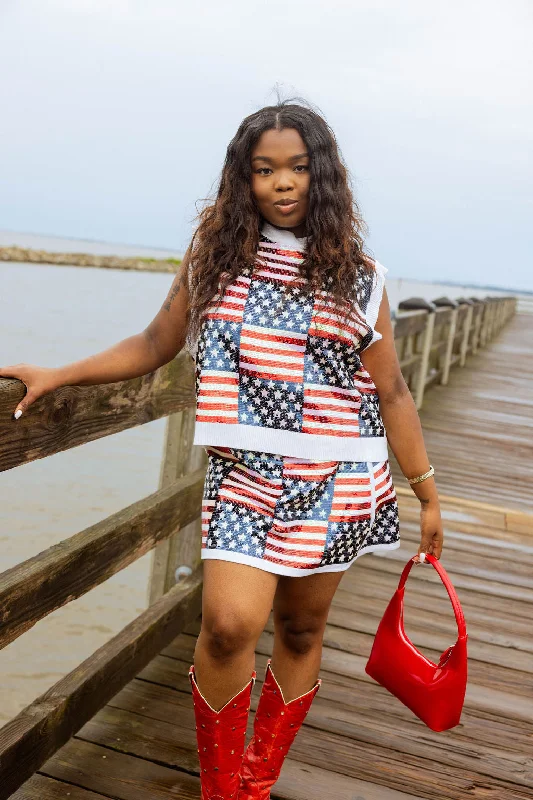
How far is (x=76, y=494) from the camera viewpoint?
221 inches

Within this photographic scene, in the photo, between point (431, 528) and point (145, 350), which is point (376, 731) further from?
point (145, 350)

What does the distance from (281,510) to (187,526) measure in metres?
1.38

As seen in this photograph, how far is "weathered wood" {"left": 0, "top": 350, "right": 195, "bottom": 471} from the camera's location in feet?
5.04

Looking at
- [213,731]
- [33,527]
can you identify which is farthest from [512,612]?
[33,527]

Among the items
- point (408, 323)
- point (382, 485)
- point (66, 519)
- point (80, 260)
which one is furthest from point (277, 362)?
point (80, 260)

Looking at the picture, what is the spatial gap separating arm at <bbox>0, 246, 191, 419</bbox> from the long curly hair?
2.6 inches

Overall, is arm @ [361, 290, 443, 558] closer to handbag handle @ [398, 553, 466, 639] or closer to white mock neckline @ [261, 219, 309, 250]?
handbag handle @ [398, 553, 466, 639]

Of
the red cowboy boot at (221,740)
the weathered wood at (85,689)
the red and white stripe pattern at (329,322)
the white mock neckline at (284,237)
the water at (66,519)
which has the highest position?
the white mock neckline at (284,237)

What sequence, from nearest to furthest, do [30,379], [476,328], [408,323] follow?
[30,379]
[408,323]
[476,328]

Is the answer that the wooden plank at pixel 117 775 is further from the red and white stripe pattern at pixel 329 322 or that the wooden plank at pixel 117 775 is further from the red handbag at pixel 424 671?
the red and white stripe pattern at pixel 329 322

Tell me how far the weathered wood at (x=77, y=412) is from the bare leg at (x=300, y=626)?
1.74 feet

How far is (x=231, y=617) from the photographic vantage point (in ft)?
5.19

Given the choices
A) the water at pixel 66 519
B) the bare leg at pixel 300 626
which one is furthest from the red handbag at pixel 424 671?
the water at pixel 66 519

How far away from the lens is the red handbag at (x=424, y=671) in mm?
1818
